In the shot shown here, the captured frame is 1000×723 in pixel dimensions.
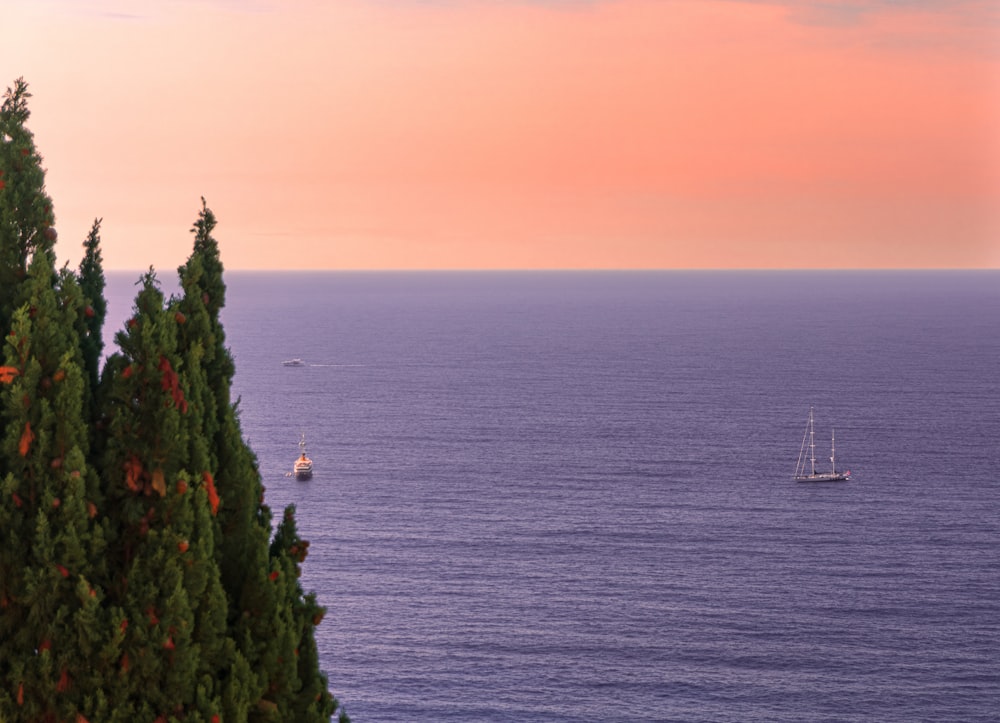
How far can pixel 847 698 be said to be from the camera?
7044 cm

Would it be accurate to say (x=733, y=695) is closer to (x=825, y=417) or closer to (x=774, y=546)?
(x=774, y=546)

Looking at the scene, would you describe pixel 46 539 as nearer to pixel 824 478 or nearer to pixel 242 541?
pixel 242 541

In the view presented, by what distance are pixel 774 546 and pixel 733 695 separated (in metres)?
31.0

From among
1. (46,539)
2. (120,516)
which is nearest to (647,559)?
(120,516)

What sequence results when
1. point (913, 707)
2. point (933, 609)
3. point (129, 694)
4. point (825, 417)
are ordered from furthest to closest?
point (825, 417) → point (933, 609) → point (913, 707) → point (129, 694)

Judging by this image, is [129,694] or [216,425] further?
[216,425]

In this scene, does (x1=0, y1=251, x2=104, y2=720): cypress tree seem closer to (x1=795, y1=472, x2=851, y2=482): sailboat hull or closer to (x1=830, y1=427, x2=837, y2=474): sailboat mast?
(x1=795, y1=472, x2=851, y2=482): sailboat hull

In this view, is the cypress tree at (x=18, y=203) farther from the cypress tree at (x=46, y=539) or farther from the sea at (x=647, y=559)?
the sea at (x=647, y=559)

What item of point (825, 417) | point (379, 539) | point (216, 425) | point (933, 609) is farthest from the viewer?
point (825, 417)

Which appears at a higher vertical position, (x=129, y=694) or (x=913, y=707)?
(x=129, y=694)

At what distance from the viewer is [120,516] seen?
1298 cm

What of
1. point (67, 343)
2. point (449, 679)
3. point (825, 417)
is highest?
point (67, 343)

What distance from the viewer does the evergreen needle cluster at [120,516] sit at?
12484 millimetres

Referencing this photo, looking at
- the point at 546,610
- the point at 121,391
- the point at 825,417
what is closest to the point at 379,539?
the point at 546,610
